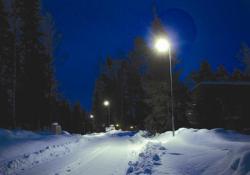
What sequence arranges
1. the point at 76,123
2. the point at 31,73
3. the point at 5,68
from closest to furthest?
the point at 5,68, the point at 31,73, the point at 76,123

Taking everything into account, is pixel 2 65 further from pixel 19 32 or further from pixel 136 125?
pixel 136 125

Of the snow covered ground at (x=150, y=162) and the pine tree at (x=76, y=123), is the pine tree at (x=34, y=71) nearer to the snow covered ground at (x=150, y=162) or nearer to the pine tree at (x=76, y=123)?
the snow covered ground at (x=150, y=162)

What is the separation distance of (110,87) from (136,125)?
13652mm

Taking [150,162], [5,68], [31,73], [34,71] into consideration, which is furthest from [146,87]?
[150,162]

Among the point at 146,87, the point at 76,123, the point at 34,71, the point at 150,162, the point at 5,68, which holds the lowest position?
the point at 76,123

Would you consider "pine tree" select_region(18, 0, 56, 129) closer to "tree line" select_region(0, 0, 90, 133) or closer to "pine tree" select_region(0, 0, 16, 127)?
"tree line" select_region(0, 0, 90, 133)

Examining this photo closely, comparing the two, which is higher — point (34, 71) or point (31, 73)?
point (34, 71)

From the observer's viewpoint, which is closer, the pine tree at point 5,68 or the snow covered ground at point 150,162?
the snow covered ground at point 150,162

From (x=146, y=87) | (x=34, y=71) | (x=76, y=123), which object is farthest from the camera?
(x=76, y=123)

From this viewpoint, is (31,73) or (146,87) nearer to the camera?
(146,87)

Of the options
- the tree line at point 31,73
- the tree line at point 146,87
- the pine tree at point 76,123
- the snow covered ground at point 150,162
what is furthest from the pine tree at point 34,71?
the pine tree at point 76,123

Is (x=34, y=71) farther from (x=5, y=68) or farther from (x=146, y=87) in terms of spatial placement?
(x=146, y=87)

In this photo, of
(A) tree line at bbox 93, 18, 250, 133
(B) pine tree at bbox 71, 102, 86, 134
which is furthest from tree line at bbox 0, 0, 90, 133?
(B) pine tree at bbox 71, 102, 86, 134

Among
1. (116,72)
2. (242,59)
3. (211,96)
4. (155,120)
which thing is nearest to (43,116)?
(155,120)
